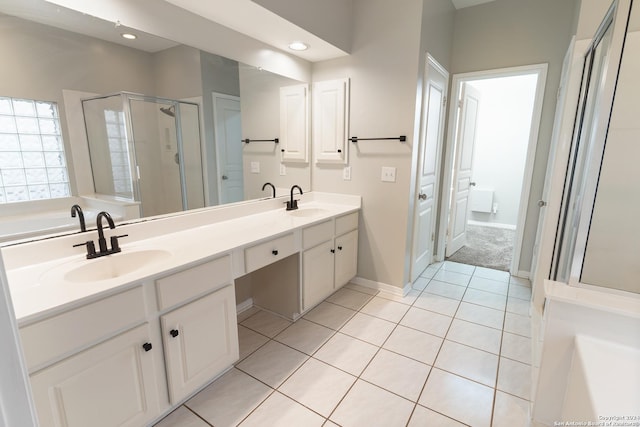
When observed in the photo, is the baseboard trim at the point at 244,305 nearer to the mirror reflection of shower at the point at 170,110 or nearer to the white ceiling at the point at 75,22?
the mirror reflection of shower at the point at 170,110

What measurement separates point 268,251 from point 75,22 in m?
1.48

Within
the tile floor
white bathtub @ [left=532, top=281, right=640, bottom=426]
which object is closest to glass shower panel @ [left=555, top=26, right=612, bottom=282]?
white bathtub @ [left=532, top=281, right=640, bottom=426]

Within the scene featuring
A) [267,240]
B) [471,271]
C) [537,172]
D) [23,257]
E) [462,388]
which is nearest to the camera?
[23,257]

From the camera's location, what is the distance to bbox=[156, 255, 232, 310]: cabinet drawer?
1328 millimetres

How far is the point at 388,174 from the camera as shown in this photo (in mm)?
2646

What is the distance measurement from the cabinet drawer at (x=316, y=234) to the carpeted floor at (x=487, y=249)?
2.00 meters

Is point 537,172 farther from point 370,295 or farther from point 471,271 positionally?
point 370,295

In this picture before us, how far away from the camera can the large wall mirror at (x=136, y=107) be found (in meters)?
1.32

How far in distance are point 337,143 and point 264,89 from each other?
0.79 m

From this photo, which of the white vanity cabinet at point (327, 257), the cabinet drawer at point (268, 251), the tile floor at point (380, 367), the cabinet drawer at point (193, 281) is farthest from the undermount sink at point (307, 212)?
the cabinet drawer at point (193, 281)

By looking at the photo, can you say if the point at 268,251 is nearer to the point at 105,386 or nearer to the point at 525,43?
the point at 105,386

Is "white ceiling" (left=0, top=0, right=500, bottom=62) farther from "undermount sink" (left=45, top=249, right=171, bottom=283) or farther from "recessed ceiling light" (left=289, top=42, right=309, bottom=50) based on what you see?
"undermount sink" (left=45, top=249, right=171, bottom=283)

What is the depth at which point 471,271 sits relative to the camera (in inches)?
132

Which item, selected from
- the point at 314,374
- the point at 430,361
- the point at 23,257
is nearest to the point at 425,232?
the point at 430,361
